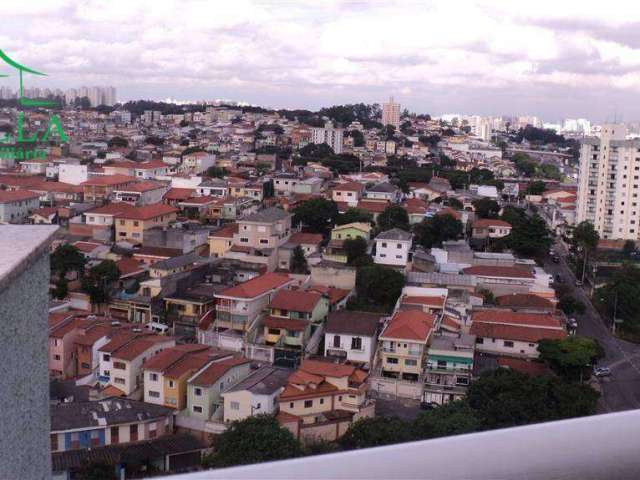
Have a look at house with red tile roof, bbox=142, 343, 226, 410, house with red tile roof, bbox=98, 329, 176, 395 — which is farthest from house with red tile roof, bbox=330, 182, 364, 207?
house with red tile roof, bbox=142, 343, 226, 410

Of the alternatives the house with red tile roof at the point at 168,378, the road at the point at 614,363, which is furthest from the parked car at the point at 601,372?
the house with red tile roof at the point at 168,378

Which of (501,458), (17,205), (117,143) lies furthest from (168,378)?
(117,143)

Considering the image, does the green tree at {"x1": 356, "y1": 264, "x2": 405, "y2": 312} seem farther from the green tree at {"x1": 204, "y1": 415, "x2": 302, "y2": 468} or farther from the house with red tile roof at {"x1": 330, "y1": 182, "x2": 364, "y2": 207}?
the house with red tile roof at {"x1": 330, "y1": 182, "x2": 364, "y2": 207}

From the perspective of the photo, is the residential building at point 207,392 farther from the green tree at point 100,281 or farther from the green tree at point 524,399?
the green tree at point 100,281

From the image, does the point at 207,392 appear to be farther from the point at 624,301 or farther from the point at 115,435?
the point at 624,301

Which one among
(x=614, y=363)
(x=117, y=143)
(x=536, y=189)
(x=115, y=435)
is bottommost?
(x=614, y=363)
